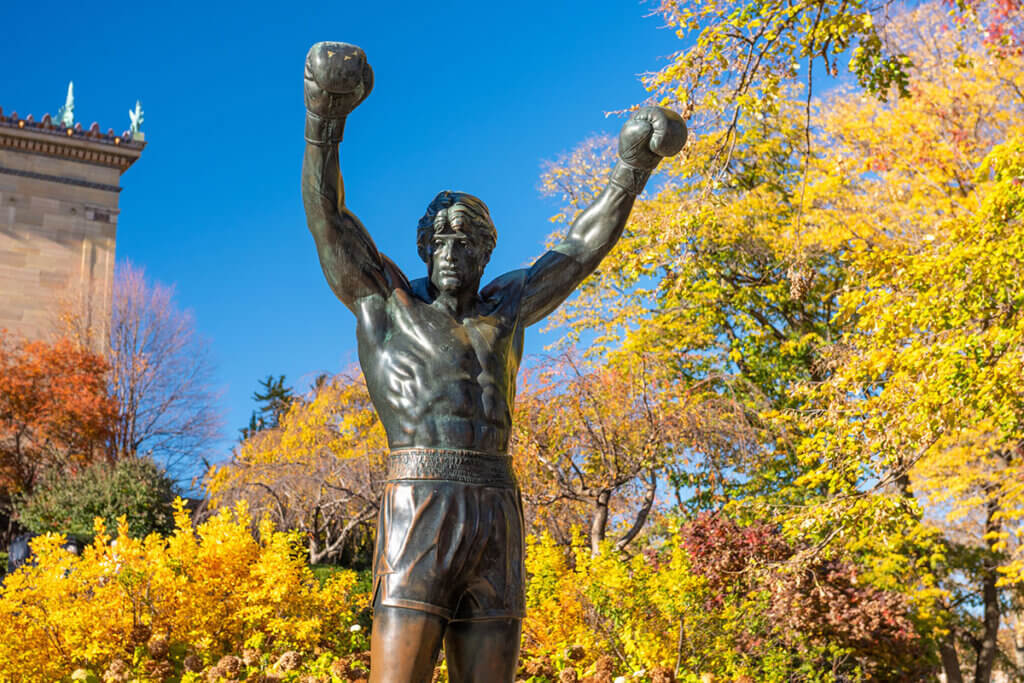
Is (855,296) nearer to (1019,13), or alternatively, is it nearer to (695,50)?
(1019,13)

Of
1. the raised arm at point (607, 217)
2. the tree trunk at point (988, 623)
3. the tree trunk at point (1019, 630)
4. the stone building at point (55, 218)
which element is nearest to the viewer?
the raised arm at point (607, 217)

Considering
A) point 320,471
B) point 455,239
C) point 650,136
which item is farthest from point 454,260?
point 320,471

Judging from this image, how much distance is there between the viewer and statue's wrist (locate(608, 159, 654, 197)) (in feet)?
12.1

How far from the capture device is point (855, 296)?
1248cm

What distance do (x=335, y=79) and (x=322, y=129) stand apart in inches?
7.1

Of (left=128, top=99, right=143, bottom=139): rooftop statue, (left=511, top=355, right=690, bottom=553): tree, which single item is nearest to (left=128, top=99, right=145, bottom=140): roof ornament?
(left=128, top=99, right=143, bottom=139): rooftop statue

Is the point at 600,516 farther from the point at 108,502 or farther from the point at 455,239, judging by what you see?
the point at 108,502

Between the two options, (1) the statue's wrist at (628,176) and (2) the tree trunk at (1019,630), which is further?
(2) the tree trunk at (1019,630)

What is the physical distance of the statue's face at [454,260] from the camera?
345 centimetres

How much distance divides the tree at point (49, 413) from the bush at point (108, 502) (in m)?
2.92

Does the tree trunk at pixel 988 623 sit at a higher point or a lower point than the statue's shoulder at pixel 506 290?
lower

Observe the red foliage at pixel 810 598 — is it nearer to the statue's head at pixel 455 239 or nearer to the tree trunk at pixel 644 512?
the tree trunk at pixel 644 512

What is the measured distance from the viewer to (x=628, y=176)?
12.1ft

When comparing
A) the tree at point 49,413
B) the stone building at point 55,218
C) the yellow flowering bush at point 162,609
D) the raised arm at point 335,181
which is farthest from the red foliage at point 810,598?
the stone building at point 55,218
